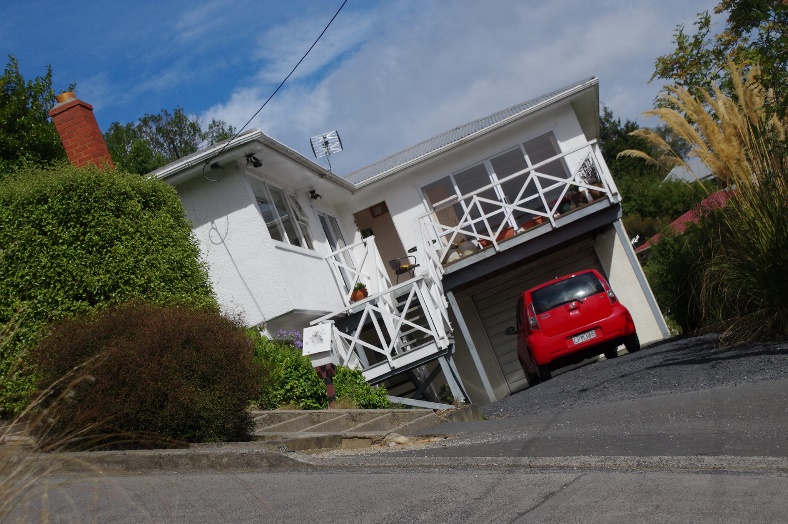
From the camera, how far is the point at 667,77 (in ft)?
88.4

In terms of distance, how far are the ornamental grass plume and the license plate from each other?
3128 mm

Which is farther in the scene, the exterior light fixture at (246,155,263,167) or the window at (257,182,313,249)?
the window at (257,182,313,249)

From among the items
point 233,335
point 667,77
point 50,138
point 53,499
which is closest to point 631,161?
point 667,77

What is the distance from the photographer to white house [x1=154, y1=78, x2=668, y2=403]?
16.4m

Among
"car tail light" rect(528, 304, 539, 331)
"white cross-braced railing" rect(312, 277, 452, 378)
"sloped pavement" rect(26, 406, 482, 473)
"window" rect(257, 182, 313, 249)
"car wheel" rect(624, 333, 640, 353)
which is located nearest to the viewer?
"sloped pavement" rect(26, 406, 482, 473)

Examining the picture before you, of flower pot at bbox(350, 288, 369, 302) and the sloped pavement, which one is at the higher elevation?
flower pot at bbox(350, 288, 369, 302)

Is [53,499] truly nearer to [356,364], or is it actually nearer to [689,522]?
[689,522]

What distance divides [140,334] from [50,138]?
15.3 meters

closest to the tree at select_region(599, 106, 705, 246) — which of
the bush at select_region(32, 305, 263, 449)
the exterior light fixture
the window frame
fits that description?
the window frame

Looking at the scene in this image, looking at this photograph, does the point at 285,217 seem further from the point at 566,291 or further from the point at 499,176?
the point at 499,176

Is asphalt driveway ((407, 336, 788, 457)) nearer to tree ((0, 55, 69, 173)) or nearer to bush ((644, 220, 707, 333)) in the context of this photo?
bush ((644, 220, 707, 333))

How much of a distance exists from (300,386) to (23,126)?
1309 centimetres

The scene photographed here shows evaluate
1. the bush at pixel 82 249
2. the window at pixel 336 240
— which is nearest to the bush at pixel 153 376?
the bush at pixel 82 249

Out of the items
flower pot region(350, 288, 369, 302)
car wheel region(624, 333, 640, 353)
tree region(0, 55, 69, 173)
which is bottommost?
car wheel region(624, 333, 640, 353)
